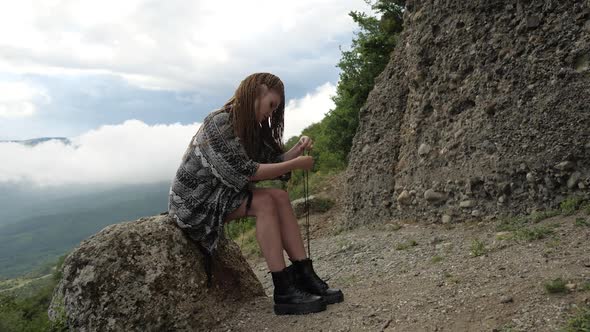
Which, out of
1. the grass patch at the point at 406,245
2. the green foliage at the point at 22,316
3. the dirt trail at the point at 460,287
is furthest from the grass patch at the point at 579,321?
the green foliage at the point at 22,316

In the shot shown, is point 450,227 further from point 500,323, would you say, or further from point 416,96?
point 500,323

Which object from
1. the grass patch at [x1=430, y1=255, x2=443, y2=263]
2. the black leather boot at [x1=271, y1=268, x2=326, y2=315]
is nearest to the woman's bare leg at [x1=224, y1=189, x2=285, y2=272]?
the black leather boot at [x1=271, y1=268, x2=326, y2=315]

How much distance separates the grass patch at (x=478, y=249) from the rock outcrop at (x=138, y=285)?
2.77m

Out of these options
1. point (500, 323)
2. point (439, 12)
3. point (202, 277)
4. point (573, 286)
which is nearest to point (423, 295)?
point (500, 323)

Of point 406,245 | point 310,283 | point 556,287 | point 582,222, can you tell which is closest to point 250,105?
point 310,283

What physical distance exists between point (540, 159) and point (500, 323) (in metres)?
3.37

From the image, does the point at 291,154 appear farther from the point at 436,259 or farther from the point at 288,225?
the point at 436,259

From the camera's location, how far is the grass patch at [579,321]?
2811mm

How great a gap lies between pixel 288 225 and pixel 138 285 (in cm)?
148

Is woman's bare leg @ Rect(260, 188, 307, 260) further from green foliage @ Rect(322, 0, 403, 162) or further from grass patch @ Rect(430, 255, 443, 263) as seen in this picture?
green foliage @ Rect(322, 0, 403, 162)

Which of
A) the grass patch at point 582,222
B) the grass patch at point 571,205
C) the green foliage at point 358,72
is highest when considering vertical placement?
the green foliage at point 358,72

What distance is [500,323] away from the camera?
3244mm

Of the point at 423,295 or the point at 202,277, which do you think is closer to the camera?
the point at 423,295

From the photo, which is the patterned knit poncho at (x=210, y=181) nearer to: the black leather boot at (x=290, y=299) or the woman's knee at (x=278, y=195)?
the woman's knee at (x=278, y=195)
